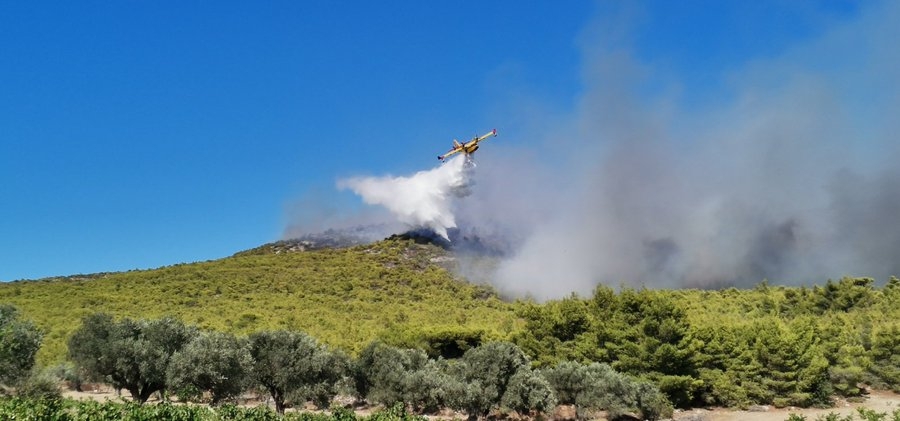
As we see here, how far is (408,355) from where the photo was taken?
45156 mm

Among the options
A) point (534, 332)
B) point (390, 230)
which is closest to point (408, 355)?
point (534, 332)

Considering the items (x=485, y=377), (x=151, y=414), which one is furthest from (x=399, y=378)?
(x=151, y=414)

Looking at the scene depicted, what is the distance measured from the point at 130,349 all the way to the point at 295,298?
52223mm

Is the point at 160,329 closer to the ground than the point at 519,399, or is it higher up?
higher up

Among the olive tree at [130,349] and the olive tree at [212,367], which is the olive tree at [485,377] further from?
the olive tree at [130,349]

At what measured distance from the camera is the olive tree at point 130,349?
1403 inches

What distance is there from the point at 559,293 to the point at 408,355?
3015 inches

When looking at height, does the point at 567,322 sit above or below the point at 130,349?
above

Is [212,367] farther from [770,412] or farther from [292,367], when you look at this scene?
[770,412]

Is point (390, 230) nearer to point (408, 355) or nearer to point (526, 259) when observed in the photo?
point (526, 259)

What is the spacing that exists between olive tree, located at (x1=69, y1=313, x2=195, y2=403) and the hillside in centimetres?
2177

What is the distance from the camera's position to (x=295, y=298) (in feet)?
287

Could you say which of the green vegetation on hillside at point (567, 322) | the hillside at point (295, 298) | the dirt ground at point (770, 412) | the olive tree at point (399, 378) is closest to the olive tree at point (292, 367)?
the olive tree at point (399, 378)

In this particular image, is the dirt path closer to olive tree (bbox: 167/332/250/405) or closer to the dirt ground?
the dirt ground
